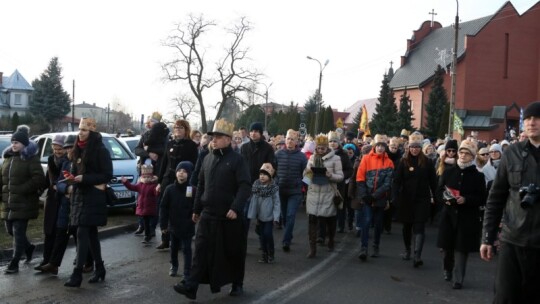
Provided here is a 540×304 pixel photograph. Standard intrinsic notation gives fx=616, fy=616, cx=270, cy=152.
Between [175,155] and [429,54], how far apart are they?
7077cm

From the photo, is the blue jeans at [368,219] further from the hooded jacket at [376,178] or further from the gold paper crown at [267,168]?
the gold paper crown at [267,168]

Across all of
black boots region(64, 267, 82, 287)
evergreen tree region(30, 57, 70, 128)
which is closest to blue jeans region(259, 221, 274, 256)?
black boots region(64, 267, 82, 287)

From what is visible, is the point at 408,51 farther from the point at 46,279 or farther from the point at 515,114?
the point at 46,279

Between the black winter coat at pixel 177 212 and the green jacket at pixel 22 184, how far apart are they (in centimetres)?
176

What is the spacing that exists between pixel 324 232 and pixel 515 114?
57.9m

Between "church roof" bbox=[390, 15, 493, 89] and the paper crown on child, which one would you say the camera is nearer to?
the paper crown on child

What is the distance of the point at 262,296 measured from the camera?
7.60 meters

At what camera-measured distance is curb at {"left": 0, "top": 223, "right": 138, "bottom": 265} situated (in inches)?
371

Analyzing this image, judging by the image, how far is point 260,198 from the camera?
1012cm

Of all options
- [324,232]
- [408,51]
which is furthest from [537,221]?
[408,51]

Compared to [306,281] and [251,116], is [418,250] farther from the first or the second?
[251,116]

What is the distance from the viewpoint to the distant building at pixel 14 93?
101m

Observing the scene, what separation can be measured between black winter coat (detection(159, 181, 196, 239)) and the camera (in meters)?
4.60

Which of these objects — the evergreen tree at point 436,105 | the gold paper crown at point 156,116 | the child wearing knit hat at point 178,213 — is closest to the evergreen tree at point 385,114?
the evergreen tree at point 436,105
